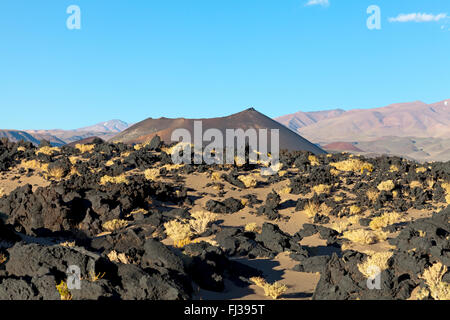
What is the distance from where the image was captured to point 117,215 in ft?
49.9

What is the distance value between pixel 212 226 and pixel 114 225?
3.46 m

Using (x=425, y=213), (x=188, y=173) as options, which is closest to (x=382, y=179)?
(x=425, y=213)

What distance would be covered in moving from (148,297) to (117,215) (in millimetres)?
8734

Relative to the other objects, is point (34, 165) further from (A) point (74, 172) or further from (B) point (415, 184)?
(B) point (415, 184)

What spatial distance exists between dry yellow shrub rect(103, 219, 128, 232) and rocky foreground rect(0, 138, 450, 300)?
0.12 ft

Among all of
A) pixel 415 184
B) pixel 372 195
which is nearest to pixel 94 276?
pixel 372 195

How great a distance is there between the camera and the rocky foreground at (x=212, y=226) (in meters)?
7.68

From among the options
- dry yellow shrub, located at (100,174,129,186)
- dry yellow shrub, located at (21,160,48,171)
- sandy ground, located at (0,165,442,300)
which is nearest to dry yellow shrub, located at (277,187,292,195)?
sandy ground, located at (0,165,442,300)

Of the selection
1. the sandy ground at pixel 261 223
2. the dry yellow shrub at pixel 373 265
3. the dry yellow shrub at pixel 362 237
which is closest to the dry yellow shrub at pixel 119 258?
the sandy ground at pixel 261 223

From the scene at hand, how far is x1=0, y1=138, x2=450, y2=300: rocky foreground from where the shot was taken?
768 cm

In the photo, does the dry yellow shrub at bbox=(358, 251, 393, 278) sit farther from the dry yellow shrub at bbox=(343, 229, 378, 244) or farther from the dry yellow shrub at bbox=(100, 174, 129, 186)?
the dry yellow shrub at bbox=(100, 174, 129, 186)

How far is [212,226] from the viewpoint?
50.2 ft

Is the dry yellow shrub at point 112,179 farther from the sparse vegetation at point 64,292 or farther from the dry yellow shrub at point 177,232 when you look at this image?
the sparse vegetation at point 64,292
